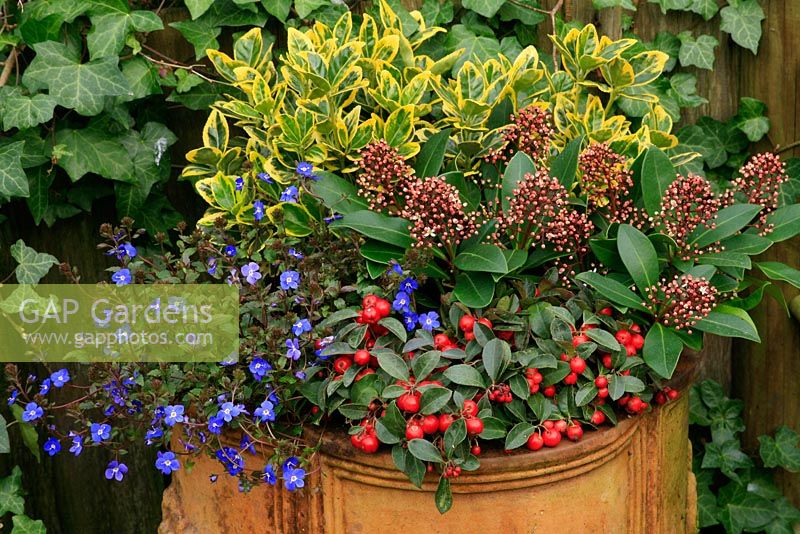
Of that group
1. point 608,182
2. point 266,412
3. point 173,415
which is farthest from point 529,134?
point 173,415

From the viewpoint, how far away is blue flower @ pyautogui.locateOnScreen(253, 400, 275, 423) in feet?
5.46

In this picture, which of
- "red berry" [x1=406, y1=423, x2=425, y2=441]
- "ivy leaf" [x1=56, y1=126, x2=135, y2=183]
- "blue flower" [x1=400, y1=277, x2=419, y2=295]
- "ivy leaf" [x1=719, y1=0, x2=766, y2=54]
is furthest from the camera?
"ivy leaf" [x1=719, y1=0, x2=766, y2=54]

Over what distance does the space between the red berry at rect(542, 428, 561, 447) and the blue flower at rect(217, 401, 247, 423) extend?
1.78 ft

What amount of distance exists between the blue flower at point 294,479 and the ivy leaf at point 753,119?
1.65m

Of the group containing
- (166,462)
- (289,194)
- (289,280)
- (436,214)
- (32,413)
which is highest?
(289,194)

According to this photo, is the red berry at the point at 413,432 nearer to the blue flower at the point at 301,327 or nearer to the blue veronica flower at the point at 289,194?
the blue flower at the point at 301,327

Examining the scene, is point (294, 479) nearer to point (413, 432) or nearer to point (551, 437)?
point (413, 432)

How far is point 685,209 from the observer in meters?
1.85

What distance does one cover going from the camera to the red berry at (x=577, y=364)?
5.61 feet

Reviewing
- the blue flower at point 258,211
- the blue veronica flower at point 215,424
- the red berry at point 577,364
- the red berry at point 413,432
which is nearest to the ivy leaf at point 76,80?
the blue flower at point 258,211

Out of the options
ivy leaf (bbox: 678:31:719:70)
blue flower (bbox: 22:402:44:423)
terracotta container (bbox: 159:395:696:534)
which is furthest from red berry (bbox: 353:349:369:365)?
ivy leaf (bbox: 678:31:719:70)

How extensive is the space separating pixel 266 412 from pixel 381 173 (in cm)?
55

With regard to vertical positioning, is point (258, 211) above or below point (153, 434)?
above

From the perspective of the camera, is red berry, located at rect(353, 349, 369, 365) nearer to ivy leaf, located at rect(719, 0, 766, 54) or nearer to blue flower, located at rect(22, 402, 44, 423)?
blue flower, located at rect(22, 402, 44, 423)
